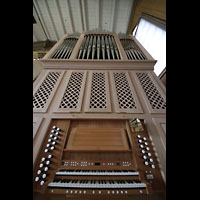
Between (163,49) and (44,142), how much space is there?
4298 millimetres

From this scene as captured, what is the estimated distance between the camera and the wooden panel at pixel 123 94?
1.68m

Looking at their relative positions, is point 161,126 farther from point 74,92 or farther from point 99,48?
point 99,48

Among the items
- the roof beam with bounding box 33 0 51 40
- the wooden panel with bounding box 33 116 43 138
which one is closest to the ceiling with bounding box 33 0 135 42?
the roof beam with bounding box 33 0 51 40

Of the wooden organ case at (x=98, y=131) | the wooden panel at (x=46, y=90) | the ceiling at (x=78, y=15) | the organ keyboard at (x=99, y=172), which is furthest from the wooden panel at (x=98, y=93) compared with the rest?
the ceiling at (x=78, y=15)

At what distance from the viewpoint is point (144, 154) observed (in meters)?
1.26

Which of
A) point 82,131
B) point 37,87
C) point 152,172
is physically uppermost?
point 37,87

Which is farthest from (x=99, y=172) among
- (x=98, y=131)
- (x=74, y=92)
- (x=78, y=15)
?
(x=78, y=15)

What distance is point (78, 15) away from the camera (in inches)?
211

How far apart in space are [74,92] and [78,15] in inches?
223

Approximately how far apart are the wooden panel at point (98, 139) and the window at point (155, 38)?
3223 millimetres

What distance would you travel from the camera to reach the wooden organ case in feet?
3.19
